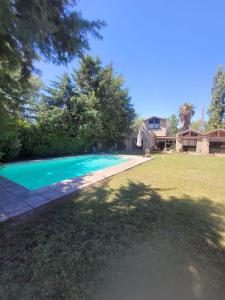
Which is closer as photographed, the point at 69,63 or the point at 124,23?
the point at 69,63

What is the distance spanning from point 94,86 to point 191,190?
66.4ft

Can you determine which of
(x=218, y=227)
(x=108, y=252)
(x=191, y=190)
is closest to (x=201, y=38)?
(x=191, y=190)

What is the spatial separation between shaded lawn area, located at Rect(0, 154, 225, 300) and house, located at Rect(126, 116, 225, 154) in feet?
77.3

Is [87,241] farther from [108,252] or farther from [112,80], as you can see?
[112,80]

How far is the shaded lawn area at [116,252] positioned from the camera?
1.89 m

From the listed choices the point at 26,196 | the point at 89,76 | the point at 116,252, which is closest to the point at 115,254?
the point at 116,252

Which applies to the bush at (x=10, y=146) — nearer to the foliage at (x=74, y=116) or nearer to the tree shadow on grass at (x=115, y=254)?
the foliage at (x=74, y=116)

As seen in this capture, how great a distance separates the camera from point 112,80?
22.3m

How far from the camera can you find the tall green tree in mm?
32281

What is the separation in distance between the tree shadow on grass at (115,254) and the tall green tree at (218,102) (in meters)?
35.4

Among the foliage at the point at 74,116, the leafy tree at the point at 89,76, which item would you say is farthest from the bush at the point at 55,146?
the leafy tree at the point at 89,76

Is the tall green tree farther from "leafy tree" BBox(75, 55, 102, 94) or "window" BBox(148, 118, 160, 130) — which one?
"leafy tree" BBox(75, 55, 102, 94)

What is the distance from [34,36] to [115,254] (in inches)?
142

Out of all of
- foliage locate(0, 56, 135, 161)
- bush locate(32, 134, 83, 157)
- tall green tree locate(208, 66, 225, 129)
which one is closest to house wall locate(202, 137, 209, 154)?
tall green tree locate(208, 66, 225, 129)
